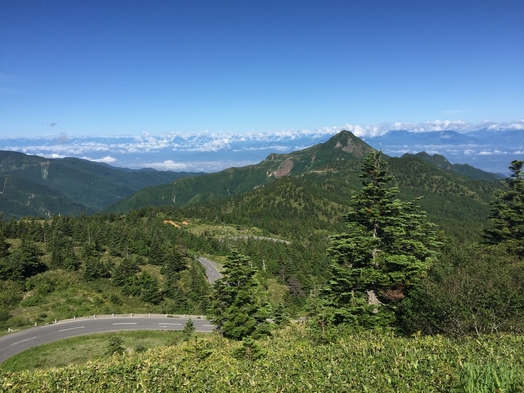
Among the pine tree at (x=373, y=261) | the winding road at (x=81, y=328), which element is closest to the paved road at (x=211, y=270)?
the winding road at (x=81, y=328)

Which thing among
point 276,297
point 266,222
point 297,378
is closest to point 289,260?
point 276,297

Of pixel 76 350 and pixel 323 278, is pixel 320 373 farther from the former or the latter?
pixel 323 278

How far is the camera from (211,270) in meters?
91.5

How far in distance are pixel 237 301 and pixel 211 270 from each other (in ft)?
220

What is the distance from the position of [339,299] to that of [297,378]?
16.0 metres

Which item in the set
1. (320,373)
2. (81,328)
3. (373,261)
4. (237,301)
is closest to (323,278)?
(237,301)

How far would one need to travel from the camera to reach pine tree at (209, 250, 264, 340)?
86.5 feet

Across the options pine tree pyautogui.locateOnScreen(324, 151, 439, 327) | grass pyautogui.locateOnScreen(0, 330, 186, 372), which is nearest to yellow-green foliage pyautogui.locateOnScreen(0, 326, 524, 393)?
pine tree pyautogui.locateOnScreen(324, 151, 439, 327)

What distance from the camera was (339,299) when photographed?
22562 mm

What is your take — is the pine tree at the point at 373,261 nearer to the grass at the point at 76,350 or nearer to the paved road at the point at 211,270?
the grass at the point at 76,350

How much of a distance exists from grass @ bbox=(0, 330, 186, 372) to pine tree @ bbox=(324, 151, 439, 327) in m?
21.8

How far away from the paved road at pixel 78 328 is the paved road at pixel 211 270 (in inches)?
952

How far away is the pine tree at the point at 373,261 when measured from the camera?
20.8 m

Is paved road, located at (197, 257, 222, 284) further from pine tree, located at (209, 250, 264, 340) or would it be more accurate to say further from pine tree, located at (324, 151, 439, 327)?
pine tree, located at (324, 151, 439, 327)
